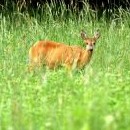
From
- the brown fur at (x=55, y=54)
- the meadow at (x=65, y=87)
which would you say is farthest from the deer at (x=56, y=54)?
the meadow at (x=65, y=87)

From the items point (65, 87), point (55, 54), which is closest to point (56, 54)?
point (55, 54)

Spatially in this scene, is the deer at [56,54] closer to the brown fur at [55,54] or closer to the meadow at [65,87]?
the brown fur at [55,54]

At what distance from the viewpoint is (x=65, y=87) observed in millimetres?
6012

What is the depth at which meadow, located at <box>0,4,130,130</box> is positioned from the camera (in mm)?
4094

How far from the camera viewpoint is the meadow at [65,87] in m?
4.09

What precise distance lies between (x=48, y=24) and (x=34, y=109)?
23.5ft

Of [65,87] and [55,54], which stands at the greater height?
[65,87]

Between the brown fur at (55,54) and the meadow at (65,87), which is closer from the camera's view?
the meadow at (65,87)

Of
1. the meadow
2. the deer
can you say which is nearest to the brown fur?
the deer

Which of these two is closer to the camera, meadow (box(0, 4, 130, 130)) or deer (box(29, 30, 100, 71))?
meadow (box(0, 4, 130, 130))

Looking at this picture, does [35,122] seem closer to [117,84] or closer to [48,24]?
[117,84]

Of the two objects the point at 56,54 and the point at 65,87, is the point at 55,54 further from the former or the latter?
the point at 65,87

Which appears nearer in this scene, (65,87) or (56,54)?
(65,87)

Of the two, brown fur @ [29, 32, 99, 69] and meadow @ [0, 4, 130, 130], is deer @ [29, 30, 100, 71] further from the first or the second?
meadow @ [0, 4, 130, 130]
